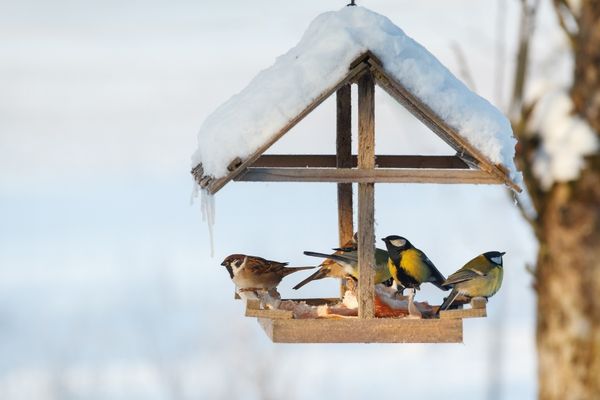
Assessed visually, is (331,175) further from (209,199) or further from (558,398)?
(558,398)

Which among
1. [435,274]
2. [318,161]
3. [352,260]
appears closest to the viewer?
[352,260]

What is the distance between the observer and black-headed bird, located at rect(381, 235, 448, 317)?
5.35 metres

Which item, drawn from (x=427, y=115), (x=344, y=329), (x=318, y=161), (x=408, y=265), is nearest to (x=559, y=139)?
(x=427, y=115)

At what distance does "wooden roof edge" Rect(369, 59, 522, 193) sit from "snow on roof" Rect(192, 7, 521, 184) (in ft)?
0.07

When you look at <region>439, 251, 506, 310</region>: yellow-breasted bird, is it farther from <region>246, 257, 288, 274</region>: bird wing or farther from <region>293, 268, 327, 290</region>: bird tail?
<region>246, 257, 288, 274</region>: bird wing

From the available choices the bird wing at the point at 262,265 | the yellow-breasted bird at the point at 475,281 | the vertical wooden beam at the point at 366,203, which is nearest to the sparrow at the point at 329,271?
the bird wing at the point at 262,265

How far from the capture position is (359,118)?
4965 millimetres

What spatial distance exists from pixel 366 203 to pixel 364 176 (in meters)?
0.13

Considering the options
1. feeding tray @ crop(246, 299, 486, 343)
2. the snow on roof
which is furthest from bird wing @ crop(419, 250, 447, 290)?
the snow on roof

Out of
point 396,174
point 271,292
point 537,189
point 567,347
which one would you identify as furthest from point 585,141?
point 271,292

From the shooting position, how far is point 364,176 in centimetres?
492

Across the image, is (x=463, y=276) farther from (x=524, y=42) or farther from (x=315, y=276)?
(x=524, y=42)

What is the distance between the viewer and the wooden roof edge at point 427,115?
4.84m

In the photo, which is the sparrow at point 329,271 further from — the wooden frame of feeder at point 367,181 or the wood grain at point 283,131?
the wood grain at point 283,131
